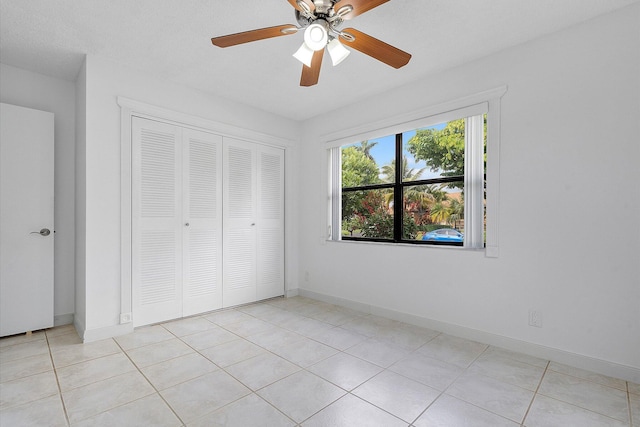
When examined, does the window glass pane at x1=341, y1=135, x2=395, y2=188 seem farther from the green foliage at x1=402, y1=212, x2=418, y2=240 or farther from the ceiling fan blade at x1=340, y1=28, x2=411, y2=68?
the ceiling fan blade at x1=340, y1=28, x2=411, y2=68

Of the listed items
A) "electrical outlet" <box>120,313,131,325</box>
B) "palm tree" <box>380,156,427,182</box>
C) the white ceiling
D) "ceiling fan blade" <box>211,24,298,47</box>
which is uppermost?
the white ceiling

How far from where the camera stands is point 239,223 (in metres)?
4.02

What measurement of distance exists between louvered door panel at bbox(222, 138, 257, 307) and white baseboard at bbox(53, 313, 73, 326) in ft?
5.19

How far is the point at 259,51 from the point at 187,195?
174 cm

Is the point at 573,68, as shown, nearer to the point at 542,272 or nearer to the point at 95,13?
the point at 542,272

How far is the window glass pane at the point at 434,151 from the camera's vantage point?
320 centimetres

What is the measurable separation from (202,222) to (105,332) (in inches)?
55.3

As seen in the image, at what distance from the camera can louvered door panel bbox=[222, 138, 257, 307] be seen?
153 inches

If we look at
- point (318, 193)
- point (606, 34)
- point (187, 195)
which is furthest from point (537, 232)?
point (187, 195)

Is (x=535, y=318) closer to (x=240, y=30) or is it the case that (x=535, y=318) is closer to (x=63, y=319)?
(x=240, y=30)

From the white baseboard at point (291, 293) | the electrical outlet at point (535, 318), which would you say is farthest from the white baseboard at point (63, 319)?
the electrical outlet at point (535, 318)

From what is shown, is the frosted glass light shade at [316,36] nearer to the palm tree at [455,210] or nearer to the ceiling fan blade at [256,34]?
the ceiling fan blade at [256,34]

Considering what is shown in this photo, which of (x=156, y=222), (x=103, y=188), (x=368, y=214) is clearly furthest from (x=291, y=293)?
(x=103, y=188)

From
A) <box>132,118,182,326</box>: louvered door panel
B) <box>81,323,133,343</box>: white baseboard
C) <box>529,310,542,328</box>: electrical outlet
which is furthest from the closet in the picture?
<box>529,310,542,328</box>: electrical outlet
